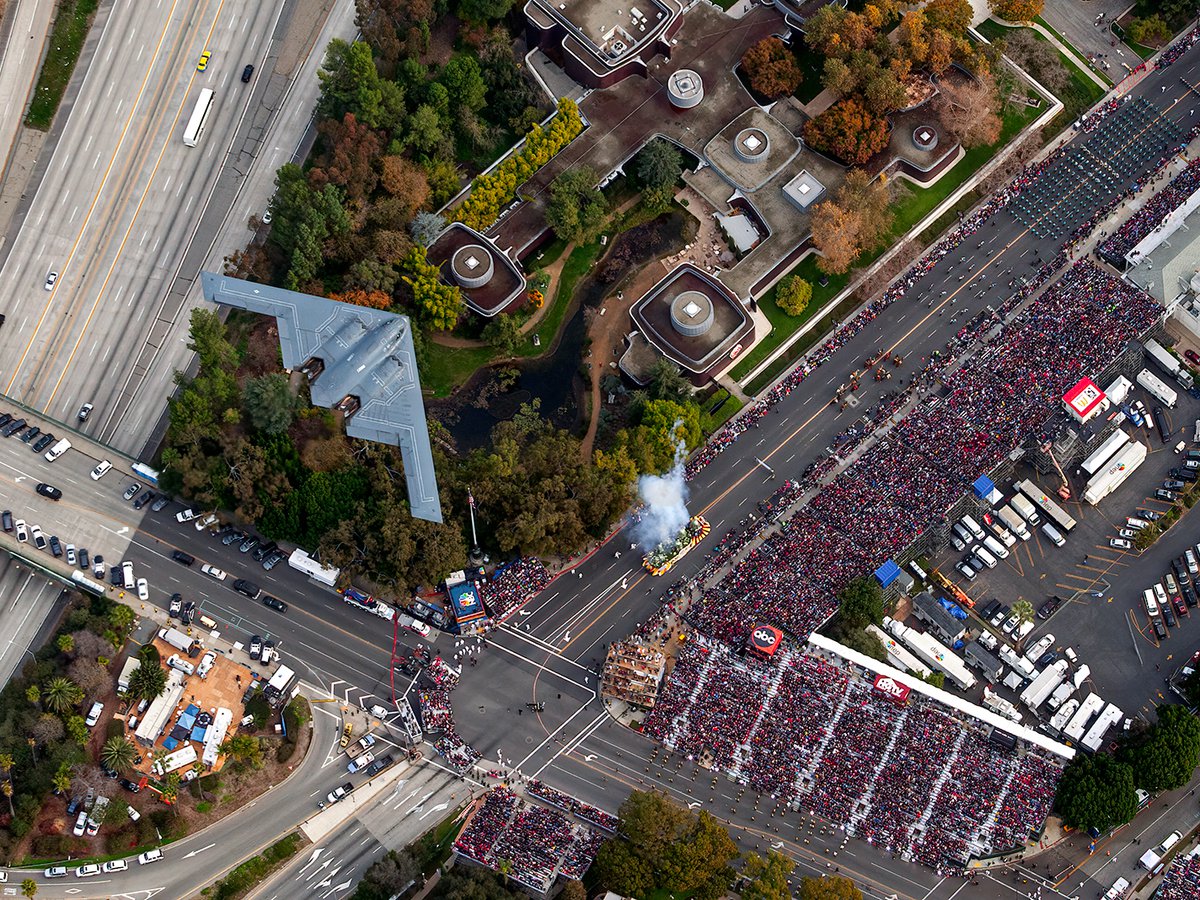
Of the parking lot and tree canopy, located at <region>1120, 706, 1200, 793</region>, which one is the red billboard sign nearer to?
the parking lot

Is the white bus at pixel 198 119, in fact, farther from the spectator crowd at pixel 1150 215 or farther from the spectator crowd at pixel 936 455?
the spectator crowd at pixel 1150 215

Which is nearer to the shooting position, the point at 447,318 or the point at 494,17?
the point at 447,318

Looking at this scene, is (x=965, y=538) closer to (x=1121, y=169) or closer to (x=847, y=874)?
(x=847, y=874)

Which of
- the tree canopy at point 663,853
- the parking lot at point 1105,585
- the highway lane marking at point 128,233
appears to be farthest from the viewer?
the highway lane marking at point 128,233

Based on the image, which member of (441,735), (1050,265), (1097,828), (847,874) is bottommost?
(441,735)

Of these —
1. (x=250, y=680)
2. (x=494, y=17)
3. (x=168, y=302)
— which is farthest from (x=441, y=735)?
(x=494, y=17)

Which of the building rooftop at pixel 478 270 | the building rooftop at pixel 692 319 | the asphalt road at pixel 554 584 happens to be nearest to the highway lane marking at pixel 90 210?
the asphalt road at pixel 554 584
